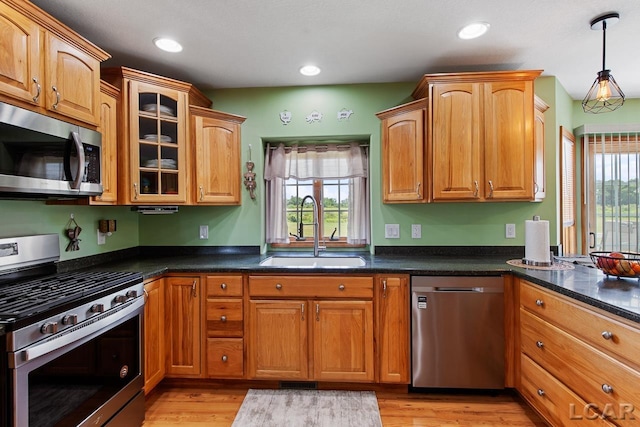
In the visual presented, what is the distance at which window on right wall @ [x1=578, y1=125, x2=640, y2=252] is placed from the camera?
9.73 feet

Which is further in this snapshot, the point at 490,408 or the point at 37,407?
the point at 490,408

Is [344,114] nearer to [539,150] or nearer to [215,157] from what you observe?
[215,157]

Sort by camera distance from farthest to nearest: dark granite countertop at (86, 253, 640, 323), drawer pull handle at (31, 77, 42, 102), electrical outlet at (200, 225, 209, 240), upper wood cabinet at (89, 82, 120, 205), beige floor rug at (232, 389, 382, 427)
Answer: electrical outlet at (200, 225, 209, 240) → upper wood cabinet at (89, 82, 120, 205) → beige floor rug at (232, 389, 382, 427) → drawer pull handle at (31, 77, 42, 102) → dark granite countertop at (86, 253, 640, 323)

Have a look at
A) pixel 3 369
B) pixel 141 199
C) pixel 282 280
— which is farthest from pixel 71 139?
pixel 282 280

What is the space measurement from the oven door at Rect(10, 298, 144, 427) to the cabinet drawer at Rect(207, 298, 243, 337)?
0.47 metres

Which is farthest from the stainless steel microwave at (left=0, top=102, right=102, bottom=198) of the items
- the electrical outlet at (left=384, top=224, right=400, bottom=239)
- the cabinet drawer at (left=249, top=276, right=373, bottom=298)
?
A: the electrical outlet at (left=384, top=224, right=400, bottom=239)

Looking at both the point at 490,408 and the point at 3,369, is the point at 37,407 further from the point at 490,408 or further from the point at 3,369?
the point at 490,408

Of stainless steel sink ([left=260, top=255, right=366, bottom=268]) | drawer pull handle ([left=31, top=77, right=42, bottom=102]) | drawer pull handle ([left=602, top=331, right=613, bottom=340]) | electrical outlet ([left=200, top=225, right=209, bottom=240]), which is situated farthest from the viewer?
electrical outlet ([left=200, top=225, right=209, bottom=240])

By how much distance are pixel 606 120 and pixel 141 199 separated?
4.18m

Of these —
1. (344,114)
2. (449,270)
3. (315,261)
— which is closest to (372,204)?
(315,261)

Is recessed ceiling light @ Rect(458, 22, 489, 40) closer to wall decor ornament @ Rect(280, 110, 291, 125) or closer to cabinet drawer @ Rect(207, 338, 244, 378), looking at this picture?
wall decor ornament @ Rect(280, 110, 291, 125)

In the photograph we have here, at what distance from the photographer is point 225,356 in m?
2.25

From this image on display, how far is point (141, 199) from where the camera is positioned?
7.64 ft

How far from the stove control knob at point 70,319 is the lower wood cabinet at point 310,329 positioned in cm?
103
